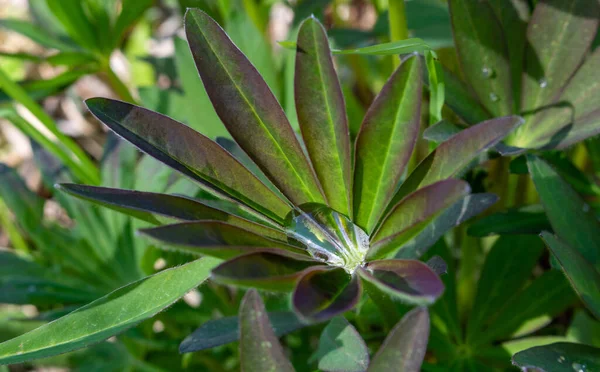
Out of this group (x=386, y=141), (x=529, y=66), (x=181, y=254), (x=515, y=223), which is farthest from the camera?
(x=181, y=254)

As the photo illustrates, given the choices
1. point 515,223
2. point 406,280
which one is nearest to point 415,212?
point 406,280

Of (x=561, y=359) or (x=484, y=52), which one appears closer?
(x=561, y=359)

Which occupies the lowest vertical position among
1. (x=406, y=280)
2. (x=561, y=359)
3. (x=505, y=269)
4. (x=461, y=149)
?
(x=505, y=269)

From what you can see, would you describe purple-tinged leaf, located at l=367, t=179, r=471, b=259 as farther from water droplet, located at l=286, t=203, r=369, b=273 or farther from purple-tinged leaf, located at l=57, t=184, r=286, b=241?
purple-tinged leaf, located at l=57, t=184, r=286, b=241

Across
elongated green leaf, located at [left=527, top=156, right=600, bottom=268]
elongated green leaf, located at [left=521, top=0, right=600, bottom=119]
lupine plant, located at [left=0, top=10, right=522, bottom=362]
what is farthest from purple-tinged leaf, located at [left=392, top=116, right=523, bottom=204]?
elongated green leaf, located at [left=521, top=0, right=600, bottom=119]

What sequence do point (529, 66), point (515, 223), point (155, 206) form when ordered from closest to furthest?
1. point (155, 206)
2. point (515, 223)
3. point (529, 66)

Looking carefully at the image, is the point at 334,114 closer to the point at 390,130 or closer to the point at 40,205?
the point at 390,130

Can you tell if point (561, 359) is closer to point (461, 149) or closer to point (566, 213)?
point (566, 213)
